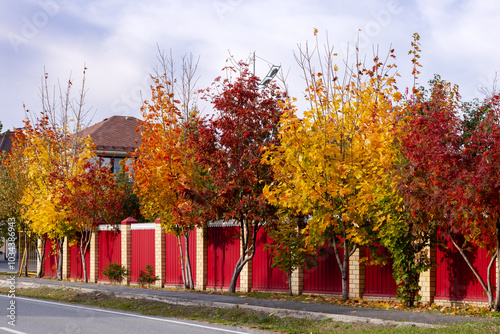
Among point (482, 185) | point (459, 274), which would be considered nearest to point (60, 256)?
point (459, 274)

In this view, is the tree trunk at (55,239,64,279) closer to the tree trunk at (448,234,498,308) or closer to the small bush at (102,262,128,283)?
the small bush at (102,262,128,283)

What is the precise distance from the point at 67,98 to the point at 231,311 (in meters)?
17.0

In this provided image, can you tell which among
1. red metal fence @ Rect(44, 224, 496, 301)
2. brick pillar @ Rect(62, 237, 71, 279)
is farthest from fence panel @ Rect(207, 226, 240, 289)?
brick pillar @ Rect(62, 237, 71, 279)

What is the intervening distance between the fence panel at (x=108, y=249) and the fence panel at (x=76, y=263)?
1598mm

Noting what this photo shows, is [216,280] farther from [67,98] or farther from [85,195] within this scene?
[67,98]

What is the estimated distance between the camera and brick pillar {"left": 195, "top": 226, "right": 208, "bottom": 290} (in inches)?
872

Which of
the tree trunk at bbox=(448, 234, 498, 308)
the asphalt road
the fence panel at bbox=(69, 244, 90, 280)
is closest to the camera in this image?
the asphalt road

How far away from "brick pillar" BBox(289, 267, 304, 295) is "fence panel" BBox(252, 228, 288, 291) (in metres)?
0.50

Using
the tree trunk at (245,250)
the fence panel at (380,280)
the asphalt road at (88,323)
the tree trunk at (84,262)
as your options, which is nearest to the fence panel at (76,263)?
the tree trunk at (84,262)

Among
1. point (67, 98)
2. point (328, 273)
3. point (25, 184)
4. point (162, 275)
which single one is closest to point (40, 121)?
point (67, 98)

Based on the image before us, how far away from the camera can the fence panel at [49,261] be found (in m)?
32.8

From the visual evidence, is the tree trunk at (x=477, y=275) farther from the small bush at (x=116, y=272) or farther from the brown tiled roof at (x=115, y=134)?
the brown tiled roof at (x=115, y=134)

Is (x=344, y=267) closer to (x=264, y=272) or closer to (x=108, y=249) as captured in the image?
(x=264, y=272)

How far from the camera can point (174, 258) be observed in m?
23.7
